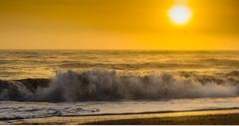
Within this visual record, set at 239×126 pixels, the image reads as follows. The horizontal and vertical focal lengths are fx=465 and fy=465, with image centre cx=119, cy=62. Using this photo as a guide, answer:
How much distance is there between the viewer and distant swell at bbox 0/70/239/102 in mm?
2242

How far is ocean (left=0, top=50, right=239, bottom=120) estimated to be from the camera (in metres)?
2.22

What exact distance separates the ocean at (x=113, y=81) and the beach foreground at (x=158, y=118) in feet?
0.09

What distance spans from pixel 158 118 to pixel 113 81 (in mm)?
287

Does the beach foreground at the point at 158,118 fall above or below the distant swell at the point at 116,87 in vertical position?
below

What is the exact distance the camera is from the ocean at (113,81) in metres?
2.22

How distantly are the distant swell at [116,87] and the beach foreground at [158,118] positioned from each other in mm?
91

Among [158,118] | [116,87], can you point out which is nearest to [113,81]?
[116,87]

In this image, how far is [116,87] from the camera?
229cm

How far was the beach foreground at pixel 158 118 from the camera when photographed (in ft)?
7.11

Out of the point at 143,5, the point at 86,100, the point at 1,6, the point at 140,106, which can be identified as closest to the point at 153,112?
the point at 140,106

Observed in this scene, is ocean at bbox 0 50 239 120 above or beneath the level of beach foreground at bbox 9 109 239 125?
above

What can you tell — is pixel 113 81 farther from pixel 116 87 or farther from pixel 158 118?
pixel 158 118

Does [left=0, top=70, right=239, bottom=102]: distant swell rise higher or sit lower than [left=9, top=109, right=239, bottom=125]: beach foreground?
higher

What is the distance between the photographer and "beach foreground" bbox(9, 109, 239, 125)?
217 centimetres
